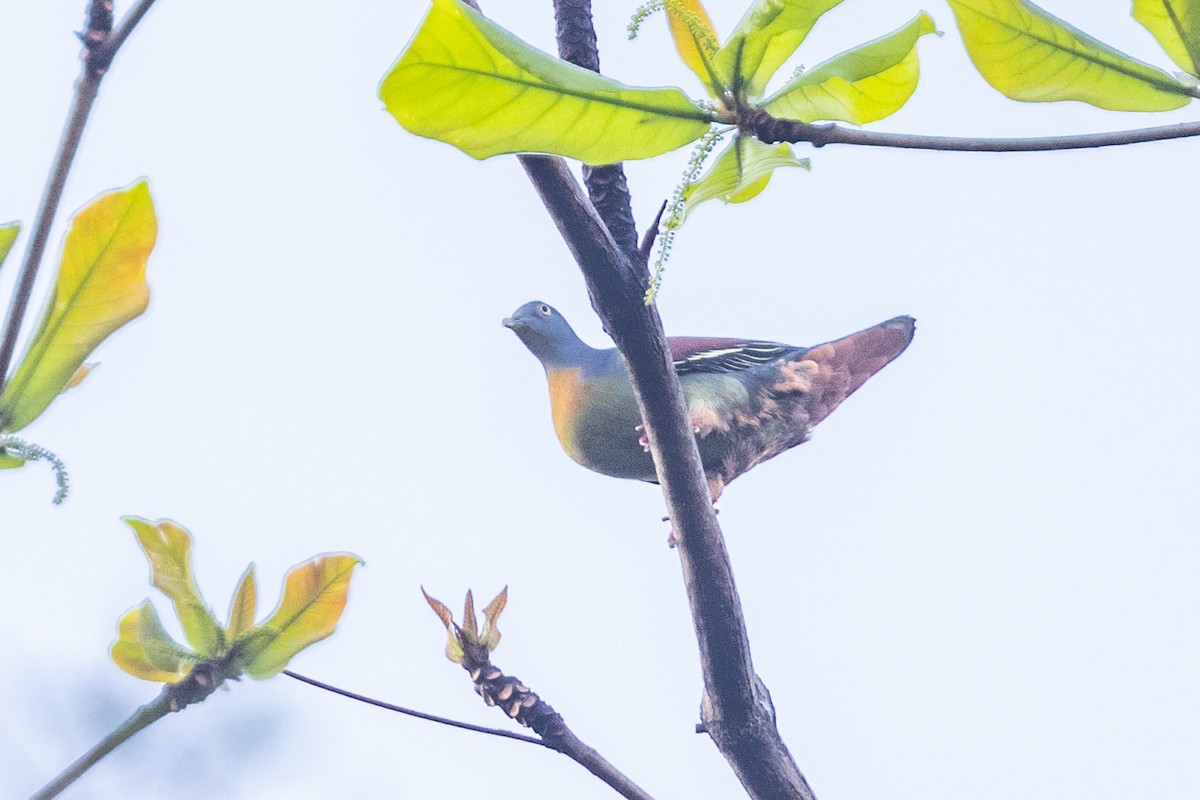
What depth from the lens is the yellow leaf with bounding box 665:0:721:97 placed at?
4.65 ft

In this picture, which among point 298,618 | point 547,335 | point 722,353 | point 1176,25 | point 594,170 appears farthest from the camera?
point 547,335

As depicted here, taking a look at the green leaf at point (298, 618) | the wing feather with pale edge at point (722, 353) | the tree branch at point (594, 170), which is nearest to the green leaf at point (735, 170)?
the green leaf at point (298, 618)

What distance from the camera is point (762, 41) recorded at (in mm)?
1375

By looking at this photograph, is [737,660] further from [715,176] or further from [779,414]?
[779,414]

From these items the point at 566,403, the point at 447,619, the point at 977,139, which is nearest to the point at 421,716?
the point at 447,619

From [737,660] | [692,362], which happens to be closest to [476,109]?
[737,660]

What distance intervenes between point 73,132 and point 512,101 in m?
0.56

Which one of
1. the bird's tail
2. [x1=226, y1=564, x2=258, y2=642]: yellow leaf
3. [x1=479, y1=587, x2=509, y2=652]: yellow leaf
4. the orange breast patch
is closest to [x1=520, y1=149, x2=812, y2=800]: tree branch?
[x1=479, y1=587, x2=509, y2=652]: yellow leaf

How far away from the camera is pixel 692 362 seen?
15.6 ft

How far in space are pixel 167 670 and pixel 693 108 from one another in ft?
2.85

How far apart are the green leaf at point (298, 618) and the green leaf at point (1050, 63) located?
0.93m

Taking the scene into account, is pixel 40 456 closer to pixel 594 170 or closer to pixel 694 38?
pixel 694 38

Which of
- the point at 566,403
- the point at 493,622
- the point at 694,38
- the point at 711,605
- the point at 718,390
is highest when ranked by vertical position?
the point at 718,390

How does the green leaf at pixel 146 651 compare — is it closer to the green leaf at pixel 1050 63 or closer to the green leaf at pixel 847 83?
the green leaf at pixel 847 83
